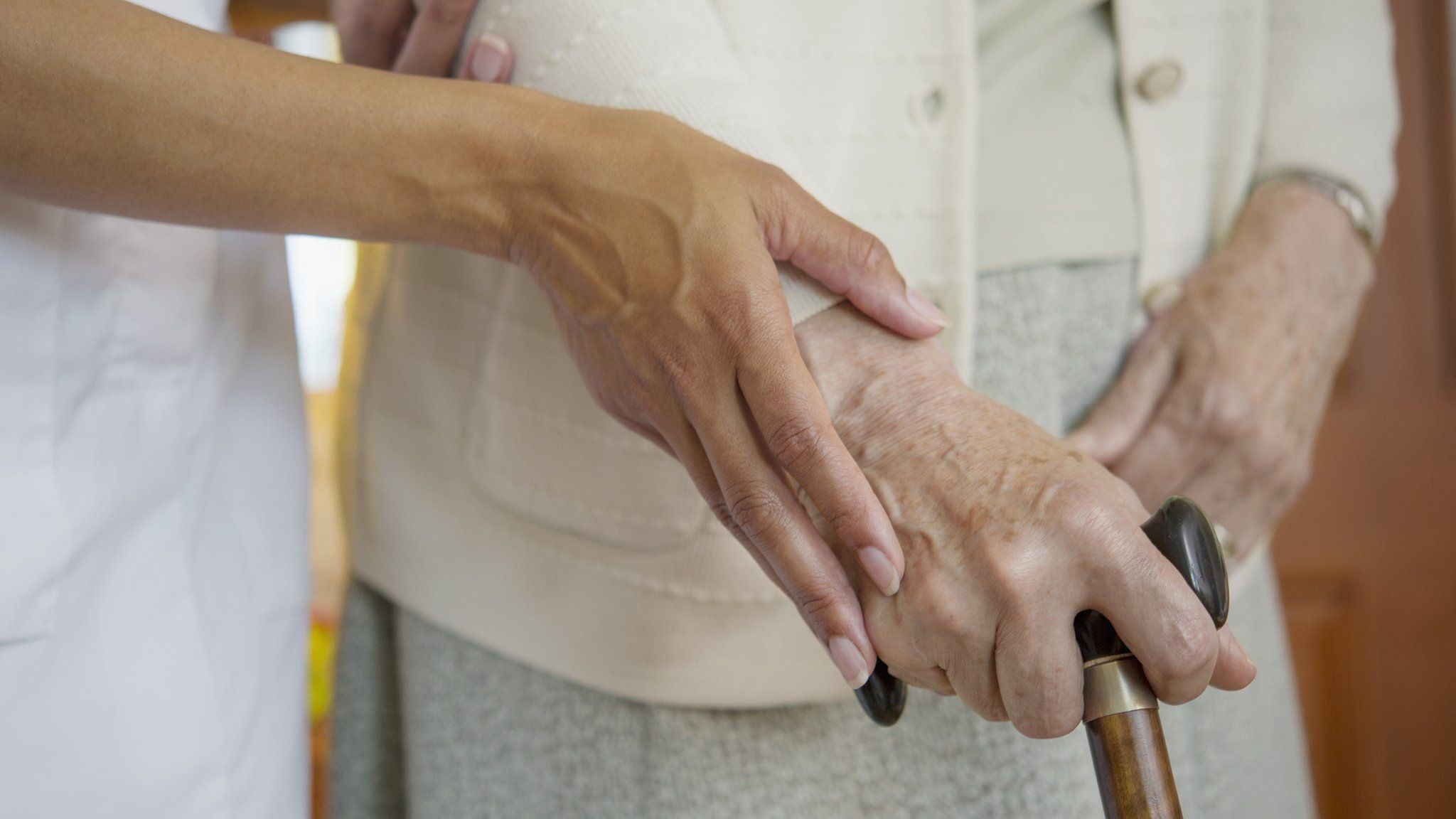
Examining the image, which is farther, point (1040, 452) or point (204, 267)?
point (204, 267)

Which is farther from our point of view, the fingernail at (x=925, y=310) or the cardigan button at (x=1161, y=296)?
the cardigan button at (x=1161, y=296)

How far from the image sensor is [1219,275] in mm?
580

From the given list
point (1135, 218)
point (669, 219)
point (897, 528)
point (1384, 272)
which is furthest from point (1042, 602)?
point (1384, 272)

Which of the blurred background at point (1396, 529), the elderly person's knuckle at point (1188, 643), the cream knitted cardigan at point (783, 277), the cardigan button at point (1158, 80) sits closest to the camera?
the elderly person's knuckle at point (1188, 643)

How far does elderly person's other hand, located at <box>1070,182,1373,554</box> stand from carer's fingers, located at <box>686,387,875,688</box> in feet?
0.75

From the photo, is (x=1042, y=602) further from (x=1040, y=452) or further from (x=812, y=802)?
(x=812, y=802)

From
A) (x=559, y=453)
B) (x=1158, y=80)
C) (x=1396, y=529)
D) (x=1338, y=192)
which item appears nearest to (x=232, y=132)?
(x=559, y=453)

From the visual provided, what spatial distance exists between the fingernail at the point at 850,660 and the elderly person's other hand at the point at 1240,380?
23 cm

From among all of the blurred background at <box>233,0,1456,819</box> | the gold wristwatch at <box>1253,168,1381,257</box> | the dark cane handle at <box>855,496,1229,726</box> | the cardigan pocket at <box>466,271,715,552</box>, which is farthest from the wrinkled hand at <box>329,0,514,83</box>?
the blurred background at <box>233,0,1456,819</box>

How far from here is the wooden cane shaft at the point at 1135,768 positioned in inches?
13.1

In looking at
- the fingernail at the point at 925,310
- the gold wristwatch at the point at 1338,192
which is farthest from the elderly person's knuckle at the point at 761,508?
the gold wristwatch at the point at 1338,192

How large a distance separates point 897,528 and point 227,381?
36 centimetres

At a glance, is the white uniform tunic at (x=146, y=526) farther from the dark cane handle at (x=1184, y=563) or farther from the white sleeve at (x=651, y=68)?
the dark cane handle at (x=1184, y=563)

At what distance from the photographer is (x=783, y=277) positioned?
0.40 m
